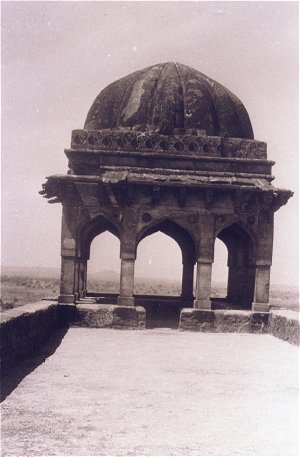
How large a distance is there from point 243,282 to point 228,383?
7.78 metres

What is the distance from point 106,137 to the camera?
A: 1360 centimetres

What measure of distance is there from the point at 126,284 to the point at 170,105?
13.4 ft

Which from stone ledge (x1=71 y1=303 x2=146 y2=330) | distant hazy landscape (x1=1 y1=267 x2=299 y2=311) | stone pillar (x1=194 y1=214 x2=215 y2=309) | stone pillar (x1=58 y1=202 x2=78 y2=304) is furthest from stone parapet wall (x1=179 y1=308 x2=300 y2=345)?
stone pillar (x1=58 y1=202 x2=78 y2=304)

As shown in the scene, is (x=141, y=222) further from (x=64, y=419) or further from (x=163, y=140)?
(x=64, y=419)

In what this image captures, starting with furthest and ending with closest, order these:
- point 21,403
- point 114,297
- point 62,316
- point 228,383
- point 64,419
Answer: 1. point 114,297
2. point 62,316
3. point 228,383
4. point 21,403
5. point 64,419

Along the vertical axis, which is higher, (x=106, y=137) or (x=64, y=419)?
(x=106, y=137)

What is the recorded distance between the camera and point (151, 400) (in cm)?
686

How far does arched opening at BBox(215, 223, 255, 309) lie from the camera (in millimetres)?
14883

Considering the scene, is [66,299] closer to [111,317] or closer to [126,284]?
[111,317]

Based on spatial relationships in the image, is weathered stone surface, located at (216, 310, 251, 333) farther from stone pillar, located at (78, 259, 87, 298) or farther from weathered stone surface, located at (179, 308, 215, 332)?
stone pillar, located at (78, 259, 87, 298)

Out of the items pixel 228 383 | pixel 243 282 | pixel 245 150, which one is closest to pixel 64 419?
pixel 228 383

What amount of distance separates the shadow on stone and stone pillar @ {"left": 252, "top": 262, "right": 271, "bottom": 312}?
466cm

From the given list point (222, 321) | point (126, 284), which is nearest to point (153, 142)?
point (126, 284)

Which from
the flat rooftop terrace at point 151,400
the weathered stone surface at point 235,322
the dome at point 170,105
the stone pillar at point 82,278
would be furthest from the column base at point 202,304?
the dome at point 170,105
